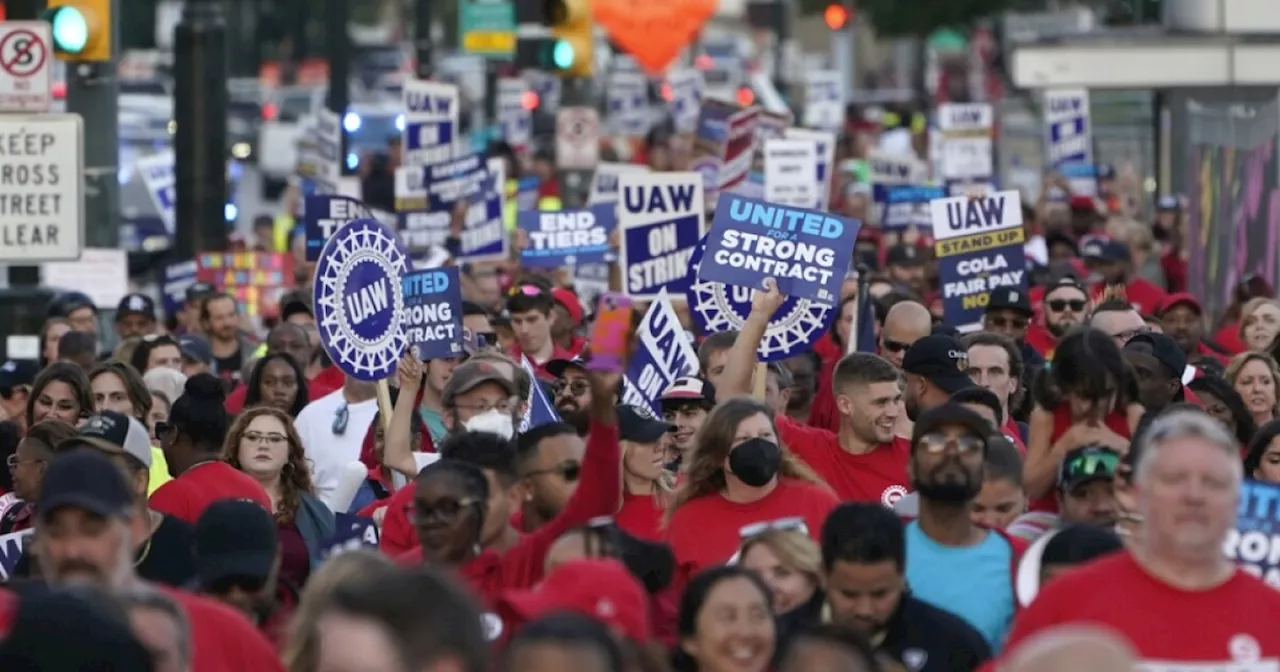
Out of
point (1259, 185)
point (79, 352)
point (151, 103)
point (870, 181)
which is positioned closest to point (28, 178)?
point (79, 352)

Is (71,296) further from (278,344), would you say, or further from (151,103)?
(151,103)

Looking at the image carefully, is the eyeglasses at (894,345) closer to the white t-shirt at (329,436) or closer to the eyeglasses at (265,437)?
the white t-shirt at (329,436)

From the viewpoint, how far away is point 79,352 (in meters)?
14.1

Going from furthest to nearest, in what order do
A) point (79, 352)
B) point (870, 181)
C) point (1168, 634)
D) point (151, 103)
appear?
point (151, 103)
point (870, 181)
point (79, 352)
point (1168, 634)

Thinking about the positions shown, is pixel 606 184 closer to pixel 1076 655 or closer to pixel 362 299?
pixel 362 299

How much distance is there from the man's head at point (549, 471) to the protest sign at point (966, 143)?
21.2 m

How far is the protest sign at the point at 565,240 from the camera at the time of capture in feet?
64.2

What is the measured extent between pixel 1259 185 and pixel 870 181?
7067mm

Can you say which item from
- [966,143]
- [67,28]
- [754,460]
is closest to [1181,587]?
[754,460]

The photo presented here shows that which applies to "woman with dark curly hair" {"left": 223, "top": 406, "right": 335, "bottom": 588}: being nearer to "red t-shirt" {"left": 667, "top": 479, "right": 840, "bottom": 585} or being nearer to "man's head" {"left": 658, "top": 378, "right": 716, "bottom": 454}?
"man's head" {"left": 658, "top": 378, "right": 716, "bottom": 454}

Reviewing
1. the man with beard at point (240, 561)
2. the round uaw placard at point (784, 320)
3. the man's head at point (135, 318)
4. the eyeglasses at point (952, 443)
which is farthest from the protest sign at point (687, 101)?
the man with beard at point (240, 561)

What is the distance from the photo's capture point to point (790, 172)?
21859 mm

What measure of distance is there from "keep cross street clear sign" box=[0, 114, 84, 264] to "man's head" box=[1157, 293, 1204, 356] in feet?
18.1

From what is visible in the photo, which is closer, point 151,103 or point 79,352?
point 79,352
